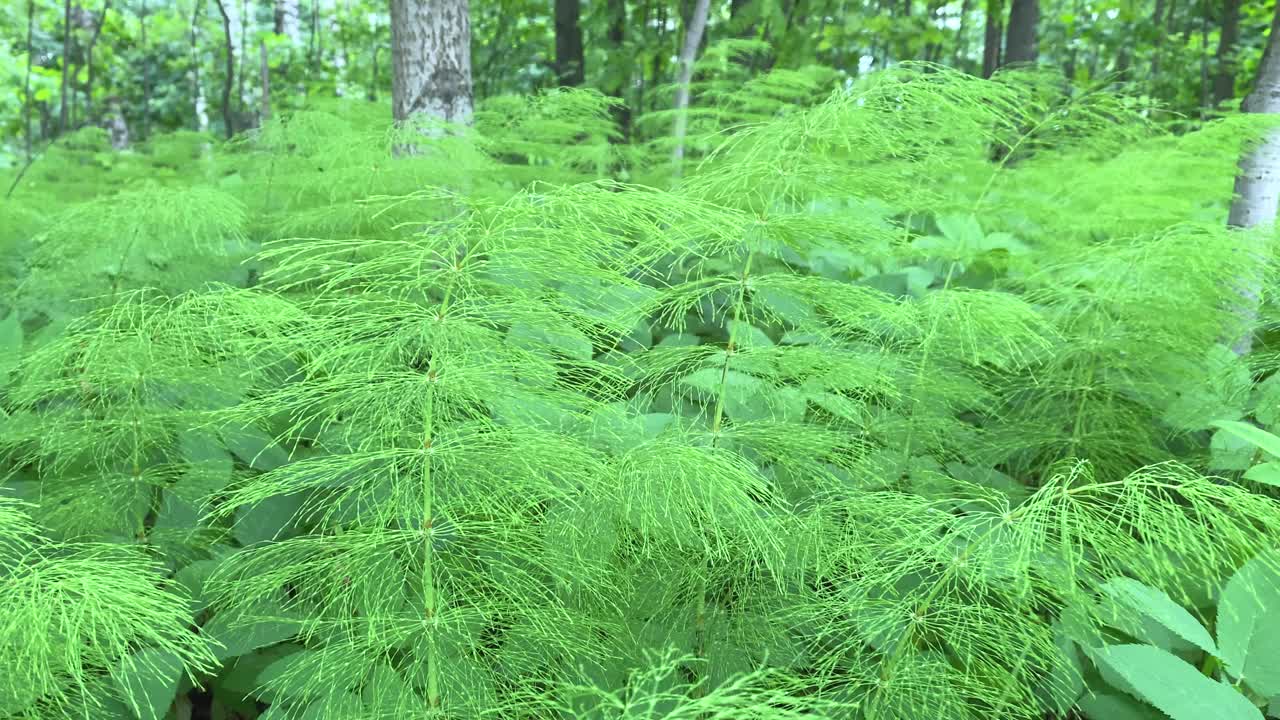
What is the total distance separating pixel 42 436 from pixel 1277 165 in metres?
3.35

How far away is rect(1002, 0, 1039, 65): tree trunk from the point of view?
604 cm

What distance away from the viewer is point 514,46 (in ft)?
35.3

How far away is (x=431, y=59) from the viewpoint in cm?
334

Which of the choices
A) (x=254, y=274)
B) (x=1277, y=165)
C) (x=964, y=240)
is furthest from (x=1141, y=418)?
(x=254, y=274)

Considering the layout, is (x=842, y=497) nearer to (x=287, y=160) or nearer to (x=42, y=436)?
(x=42, y=436)

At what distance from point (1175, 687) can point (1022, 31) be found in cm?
645

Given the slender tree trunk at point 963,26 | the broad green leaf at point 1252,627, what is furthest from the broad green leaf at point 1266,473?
the slender tree trunk at point 963,26

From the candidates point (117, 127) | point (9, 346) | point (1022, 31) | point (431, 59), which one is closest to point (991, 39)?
point (1022, 31)

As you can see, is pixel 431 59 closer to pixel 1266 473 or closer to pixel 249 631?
pixel 249 631

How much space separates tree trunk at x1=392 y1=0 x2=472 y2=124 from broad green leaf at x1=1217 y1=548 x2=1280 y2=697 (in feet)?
10.2

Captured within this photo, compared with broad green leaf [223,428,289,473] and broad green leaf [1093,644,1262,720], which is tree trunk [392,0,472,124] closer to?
broad green leaf [223,428,289,473]

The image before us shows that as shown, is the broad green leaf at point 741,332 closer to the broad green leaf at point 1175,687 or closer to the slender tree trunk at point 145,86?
the broad green leaf at point 1175,687

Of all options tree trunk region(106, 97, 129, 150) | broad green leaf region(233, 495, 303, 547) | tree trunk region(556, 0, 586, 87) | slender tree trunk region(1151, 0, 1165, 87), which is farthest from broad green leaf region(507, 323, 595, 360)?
slender tree trunk region(1151, 0, 1165, 87)

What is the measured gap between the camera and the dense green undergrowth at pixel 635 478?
106cm
